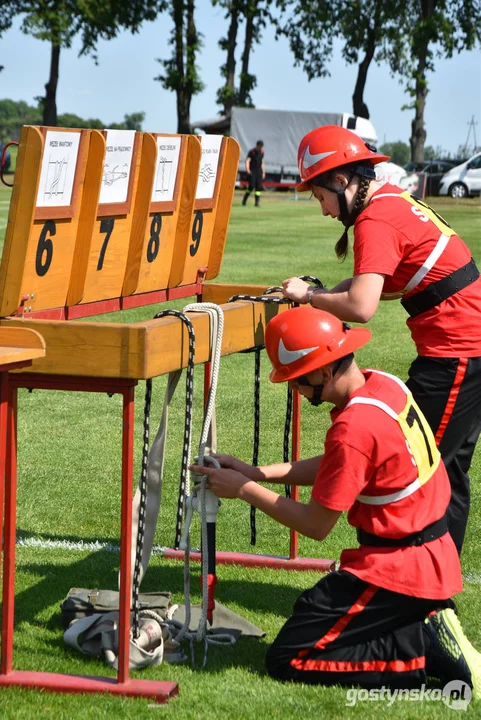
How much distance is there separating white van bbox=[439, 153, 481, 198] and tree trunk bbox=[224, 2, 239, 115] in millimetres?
16335

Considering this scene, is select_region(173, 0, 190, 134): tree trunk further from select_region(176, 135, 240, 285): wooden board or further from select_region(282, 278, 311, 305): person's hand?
select_region(282, 278, 311, 305): person's hand

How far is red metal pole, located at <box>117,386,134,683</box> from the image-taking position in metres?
4.06

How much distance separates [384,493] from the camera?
415 centimetres

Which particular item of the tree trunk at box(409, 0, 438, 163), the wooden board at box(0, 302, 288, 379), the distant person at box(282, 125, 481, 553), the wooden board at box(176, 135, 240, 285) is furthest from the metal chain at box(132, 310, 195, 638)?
the tree trunk at box(409, 0, 438, 163)

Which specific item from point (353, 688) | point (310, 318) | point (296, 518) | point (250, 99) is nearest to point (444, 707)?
point (353, 688)

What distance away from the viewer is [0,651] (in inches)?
170

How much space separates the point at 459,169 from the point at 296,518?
4065 cm

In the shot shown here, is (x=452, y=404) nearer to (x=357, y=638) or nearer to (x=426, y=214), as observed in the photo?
(x=426, y=214)

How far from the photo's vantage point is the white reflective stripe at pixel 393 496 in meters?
4.16

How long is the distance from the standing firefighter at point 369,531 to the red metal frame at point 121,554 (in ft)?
1.31

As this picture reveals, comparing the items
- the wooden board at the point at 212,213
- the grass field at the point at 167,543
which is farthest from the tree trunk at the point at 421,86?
the wooden board at the point at 212,213

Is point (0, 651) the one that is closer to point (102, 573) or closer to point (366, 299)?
point (102, 573)

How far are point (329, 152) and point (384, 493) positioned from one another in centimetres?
140

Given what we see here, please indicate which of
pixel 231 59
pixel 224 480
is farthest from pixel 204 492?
pixel 231 59
